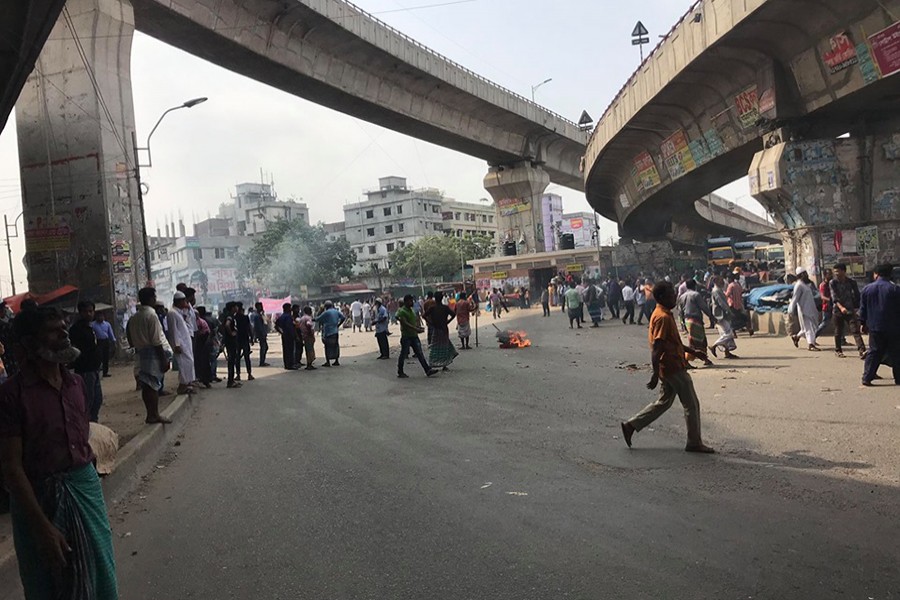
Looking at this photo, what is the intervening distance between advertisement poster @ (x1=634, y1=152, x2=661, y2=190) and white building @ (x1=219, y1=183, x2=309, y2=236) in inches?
2414

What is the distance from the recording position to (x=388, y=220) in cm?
8312

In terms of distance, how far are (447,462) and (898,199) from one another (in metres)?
13.9

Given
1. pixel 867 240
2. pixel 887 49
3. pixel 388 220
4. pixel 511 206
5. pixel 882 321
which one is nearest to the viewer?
pixel 882 321

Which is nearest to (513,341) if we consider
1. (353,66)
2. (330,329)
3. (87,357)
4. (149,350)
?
(330,329)

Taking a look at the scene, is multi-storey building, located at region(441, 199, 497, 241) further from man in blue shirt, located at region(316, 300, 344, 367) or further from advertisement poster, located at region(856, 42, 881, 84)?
advertisement poster, located at region(856, 42, 881, 84)

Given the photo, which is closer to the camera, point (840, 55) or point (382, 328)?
point (840, 55)

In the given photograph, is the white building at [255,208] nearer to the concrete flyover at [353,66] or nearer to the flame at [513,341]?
the concrete flyover at [353,66]

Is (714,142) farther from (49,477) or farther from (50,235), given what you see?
(49,477)

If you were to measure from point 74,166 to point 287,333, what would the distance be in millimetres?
9056

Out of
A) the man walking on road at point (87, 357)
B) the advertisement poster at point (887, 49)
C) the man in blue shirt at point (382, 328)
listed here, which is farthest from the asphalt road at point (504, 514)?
the advertisement poster at point (887, 49)

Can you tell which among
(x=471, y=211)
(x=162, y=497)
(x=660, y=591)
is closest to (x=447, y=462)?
(x=162, y=497)

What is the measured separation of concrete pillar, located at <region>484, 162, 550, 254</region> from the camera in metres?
44.7

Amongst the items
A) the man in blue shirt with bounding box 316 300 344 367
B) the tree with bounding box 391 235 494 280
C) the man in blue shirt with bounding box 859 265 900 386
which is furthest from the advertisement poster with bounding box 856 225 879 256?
the tree with bounding box 391 235 494 280

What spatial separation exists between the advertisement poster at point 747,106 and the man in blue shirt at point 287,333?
41.1 feet
